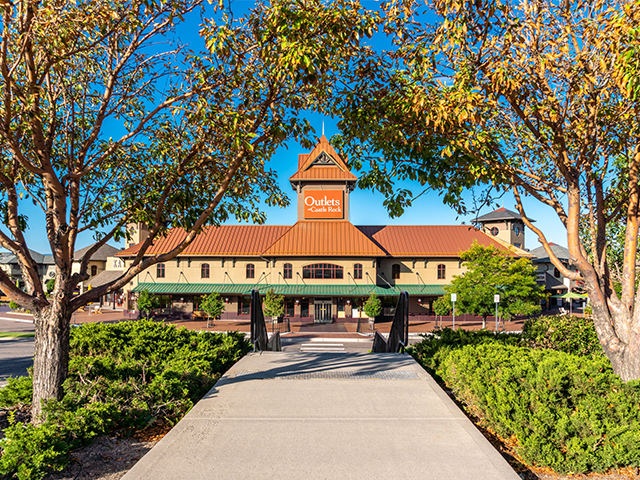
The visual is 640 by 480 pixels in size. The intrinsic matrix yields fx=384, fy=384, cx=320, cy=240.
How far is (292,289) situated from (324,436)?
30465 millimetres

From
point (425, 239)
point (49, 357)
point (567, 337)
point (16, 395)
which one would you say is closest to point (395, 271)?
point (425, 239)

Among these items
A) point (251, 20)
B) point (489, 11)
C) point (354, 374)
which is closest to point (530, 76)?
point (489, 11)

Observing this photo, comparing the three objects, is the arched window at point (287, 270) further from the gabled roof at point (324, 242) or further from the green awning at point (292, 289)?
the gabled roof at point (324, 242)

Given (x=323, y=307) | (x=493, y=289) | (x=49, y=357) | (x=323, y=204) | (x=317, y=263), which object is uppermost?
(x=323, y=204)

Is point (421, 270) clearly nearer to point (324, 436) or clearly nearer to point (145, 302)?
point (145, 302)

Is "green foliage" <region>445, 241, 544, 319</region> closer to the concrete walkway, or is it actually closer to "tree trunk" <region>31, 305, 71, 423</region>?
the concrete walkway

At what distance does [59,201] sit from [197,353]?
14.7 ft

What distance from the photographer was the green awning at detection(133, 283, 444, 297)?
115 ft

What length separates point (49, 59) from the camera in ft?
21.5

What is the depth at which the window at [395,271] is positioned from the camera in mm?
39156

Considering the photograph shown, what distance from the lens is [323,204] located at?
38.6 m

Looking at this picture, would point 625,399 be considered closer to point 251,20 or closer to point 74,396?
point 74,396

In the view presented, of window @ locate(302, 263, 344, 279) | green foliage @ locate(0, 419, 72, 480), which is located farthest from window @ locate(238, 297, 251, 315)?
green foliage @ locate(0, 419, 72, 480)

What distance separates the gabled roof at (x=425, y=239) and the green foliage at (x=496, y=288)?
5955mm
